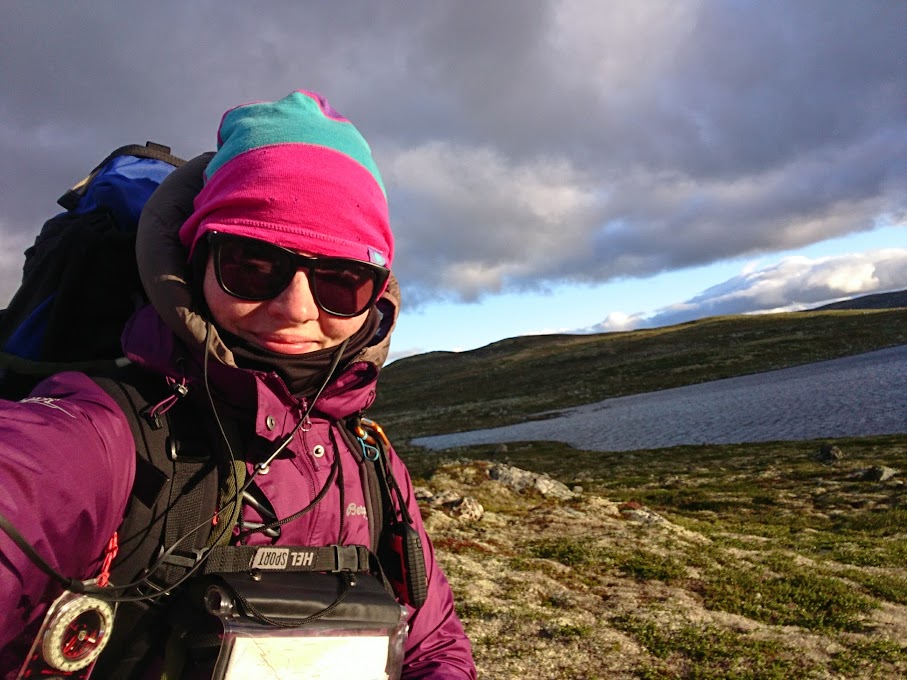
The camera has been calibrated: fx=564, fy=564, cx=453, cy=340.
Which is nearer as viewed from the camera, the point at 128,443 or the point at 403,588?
the point at 128,443

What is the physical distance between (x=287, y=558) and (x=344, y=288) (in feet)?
4.81

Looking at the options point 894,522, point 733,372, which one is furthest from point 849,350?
point 894,522

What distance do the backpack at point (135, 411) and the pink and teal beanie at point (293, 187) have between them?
Answer: 820mm

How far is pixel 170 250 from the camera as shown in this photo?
2.96 meters

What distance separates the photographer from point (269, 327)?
3061 mm

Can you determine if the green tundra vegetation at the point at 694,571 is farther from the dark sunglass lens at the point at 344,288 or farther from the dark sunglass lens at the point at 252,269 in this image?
the dark sunglass lens at the point at 252,269

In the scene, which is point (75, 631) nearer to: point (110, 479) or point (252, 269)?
point (110, 479)

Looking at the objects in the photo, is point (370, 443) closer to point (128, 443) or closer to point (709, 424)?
point (128, 443)

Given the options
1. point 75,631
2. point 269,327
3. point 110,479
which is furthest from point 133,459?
point 269,327

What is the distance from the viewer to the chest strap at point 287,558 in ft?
8.61

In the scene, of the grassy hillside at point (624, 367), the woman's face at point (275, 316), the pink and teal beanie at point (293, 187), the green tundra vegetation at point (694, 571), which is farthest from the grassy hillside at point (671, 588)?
the grassy hillside at point (624, 367)

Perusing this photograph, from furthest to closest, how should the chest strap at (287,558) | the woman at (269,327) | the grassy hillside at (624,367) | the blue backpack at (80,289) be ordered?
the grassy hillside at (624,367) < the blue backpack at (80,289) < the chest strap at (287,558) < the woman at (269,327)

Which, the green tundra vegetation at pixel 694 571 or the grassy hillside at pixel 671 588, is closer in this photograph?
the grassy hillside at pixel 671 588

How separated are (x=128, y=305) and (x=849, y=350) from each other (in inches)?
5453
